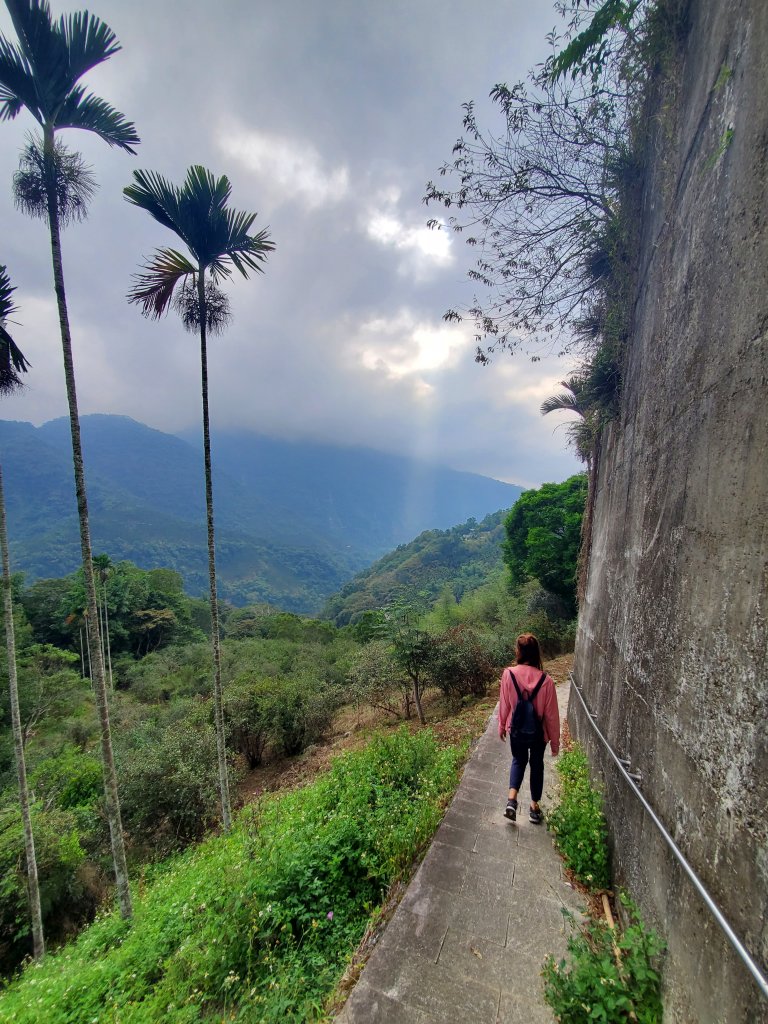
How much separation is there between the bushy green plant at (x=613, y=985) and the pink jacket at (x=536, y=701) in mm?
1293

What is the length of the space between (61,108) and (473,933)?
8.76 m

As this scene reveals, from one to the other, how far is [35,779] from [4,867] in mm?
4772

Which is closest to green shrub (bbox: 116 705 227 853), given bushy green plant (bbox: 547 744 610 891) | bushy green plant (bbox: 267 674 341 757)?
bushy green plant (bbox: 267 674 341 757)

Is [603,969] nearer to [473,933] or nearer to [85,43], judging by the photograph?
[473,933]

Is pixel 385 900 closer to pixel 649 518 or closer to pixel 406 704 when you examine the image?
pixel 649 518

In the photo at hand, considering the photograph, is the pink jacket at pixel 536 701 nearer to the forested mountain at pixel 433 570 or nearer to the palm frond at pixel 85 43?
the palm frond at pixel 85 43

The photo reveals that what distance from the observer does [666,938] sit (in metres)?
1.87

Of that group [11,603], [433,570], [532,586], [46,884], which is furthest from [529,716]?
[433,570]

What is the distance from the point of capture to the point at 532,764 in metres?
3.40

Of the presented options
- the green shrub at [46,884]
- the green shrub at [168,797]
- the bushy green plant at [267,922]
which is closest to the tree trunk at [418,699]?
the bushy green plant at [267,922]

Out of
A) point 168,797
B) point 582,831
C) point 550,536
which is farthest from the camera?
point 550,536

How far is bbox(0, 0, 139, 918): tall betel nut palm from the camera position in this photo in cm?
425

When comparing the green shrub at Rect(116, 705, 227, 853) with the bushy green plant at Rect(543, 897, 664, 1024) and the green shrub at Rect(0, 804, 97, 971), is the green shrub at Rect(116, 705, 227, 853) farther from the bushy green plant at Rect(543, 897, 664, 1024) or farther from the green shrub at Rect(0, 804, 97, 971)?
the bushy green plant at Rect(543, 897, 664, 1024)

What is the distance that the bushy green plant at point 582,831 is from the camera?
9.13 ft
